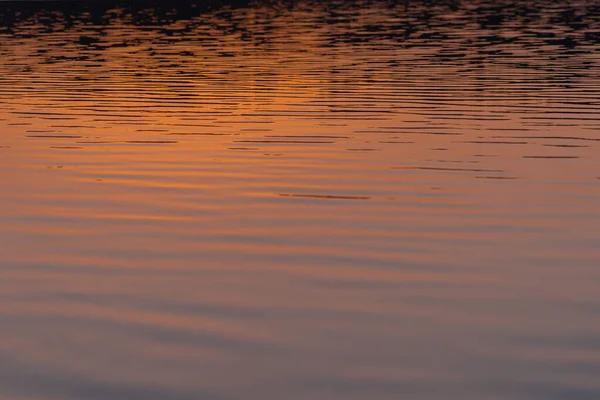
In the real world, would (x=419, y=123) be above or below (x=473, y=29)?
above

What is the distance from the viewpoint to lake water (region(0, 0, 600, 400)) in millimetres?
9031

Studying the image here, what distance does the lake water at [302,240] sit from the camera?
903 cm

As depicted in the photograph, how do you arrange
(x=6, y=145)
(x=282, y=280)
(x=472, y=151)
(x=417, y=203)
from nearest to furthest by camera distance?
1. (x=282, y=280)
2. (x=417, y=203)
3. (x=472, y=151)
4. (x=6, y=145)

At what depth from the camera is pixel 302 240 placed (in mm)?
13578

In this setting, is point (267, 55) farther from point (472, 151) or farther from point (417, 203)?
point (417, 203)

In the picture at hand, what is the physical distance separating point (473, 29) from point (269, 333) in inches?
2142

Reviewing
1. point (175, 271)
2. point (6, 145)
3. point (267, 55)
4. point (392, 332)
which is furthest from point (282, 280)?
point (267, 55)

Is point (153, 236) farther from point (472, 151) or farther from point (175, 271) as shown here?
point (472, 151)

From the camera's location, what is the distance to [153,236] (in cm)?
1391

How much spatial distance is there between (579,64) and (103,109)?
17.8 m

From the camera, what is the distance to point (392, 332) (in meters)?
9.91

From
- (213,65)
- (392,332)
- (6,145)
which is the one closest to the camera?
(392,332)

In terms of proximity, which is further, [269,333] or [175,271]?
[175,271]

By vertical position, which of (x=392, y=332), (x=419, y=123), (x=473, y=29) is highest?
(x=392, y=332)
